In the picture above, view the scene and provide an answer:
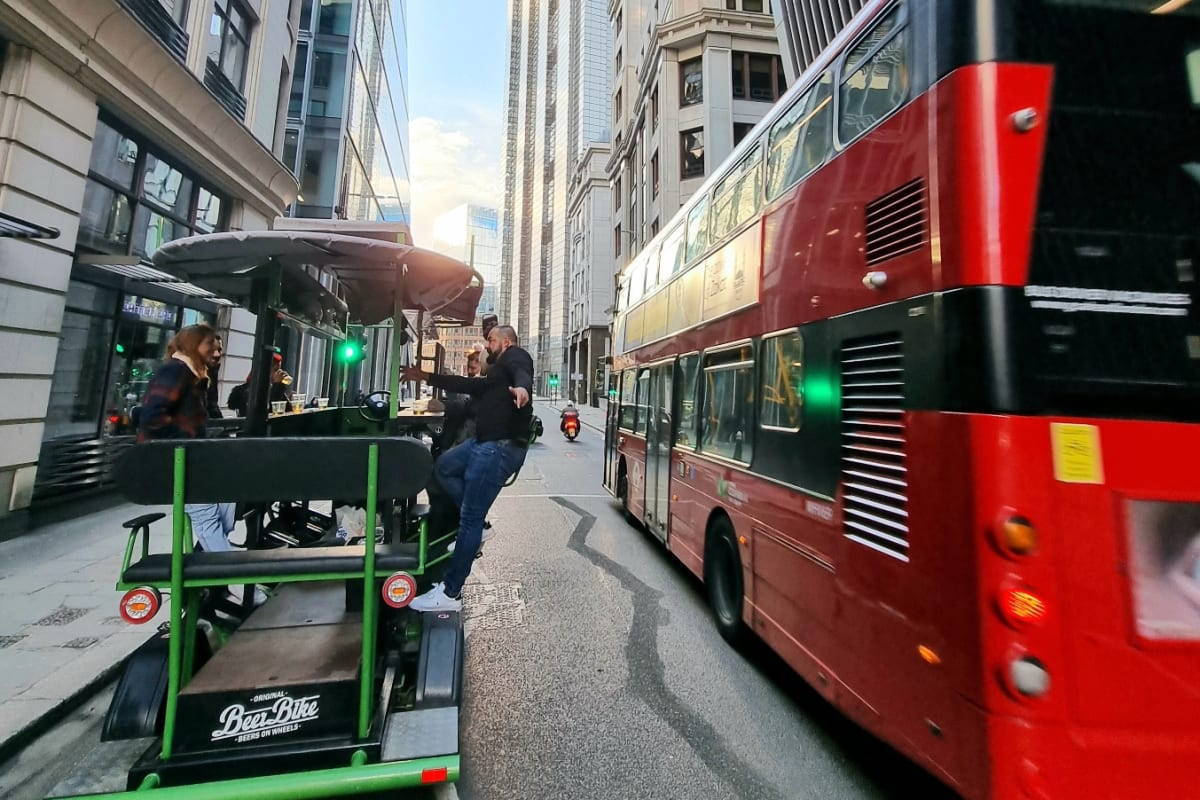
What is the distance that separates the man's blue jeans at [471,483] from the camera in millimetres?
3562

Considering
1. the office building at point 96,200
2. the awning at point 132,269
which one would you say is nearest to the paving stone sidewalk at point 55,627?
the office building at point 96,200

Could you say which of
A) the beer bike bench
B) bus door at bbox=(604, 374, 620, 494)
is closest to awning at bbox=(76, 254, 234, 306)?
the beer bike bench

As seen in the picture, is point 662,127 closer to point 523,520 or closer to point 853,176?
point 523,520

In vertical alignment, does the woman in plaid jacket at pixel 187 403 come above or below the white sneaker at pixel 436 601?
above

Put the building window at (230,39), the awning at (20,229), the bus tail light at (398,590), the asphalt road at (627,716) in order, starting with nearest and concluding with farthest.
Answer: the bus tail light at (398,590) → the asphalt road at (627,716) → the awning at (20,229) → the building window at (230,39)

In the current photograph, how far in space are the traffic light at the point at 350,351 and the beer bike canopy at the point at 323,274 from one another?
0.15 metres

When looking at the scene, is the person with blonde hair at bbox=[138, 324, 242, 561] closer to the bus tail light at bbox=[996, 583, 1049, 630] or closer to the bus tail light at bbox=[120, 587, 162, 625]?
the bus tail light at bbox=[120, 587, 162, 625]

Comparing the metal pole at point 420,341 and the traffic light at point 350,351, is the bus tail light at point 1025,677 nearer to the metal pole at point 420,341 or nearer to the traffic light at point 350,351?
the metal pole at point 420,341

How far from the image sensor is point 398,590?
239 cm

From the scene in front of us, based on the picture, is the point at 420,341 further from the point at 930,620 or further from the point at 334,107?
the point at 334,107

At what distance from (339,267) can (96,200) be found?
7007 mm

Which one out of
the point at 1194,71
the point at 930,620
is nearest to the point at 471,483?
the point at 930,620

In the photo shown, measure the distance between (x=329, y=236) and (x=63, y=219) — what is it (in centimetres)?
677

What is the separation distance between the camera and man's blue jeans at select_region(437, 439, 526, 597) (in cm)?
356
